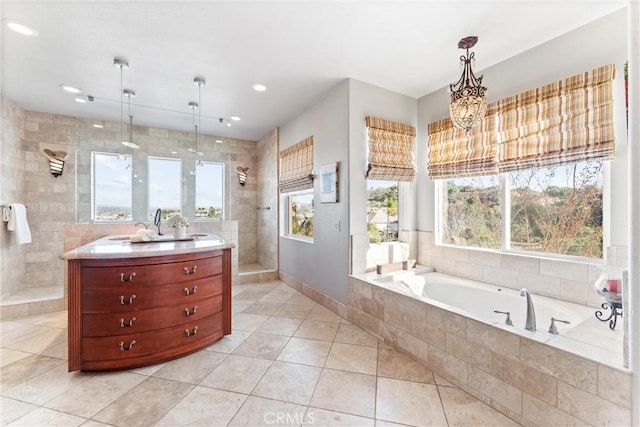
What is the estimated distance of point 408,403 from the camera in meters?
1.74

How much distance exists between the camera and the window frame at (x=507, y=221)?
2045 millimetres

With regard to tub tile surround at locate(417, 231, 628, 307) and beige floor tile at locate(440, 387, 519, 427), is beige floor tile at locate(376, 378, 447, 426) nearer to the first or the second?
beige floor tile at locate(440, 387, 519, 427)

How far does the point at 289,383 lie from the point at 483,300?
2087 millimetres

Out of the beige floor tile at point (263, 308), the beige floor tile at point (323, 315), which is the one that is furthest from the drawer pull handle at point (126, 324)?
the beige floor tile at point (323, 315)

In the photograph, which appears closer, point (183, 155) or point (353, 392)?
point (353, 392)

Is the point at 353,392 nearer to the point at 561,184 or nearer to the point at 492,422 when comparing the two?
the point at 492,422

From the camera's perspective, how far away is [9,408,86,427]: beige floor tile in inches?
61.7

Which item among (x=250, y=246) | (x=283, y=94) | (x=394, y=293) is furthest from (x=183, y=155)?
(x=394, y=293)

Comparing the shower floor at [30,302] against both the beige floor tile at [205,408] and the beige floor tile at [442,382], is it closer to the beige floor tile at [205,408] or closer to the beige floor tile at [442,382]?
the beige floor tile at [205,408]

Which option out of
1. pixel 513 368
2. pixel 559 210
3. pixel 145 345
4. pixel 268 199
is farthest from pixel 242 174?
pixel 513 368

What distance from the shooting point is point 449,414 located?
163 cm

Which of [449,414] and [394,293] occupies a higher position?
[394,293]

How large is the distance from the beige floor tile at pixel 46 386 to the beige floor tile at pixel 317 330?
179 centimetres

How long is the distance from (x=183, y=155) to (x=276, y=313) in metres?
3.65
